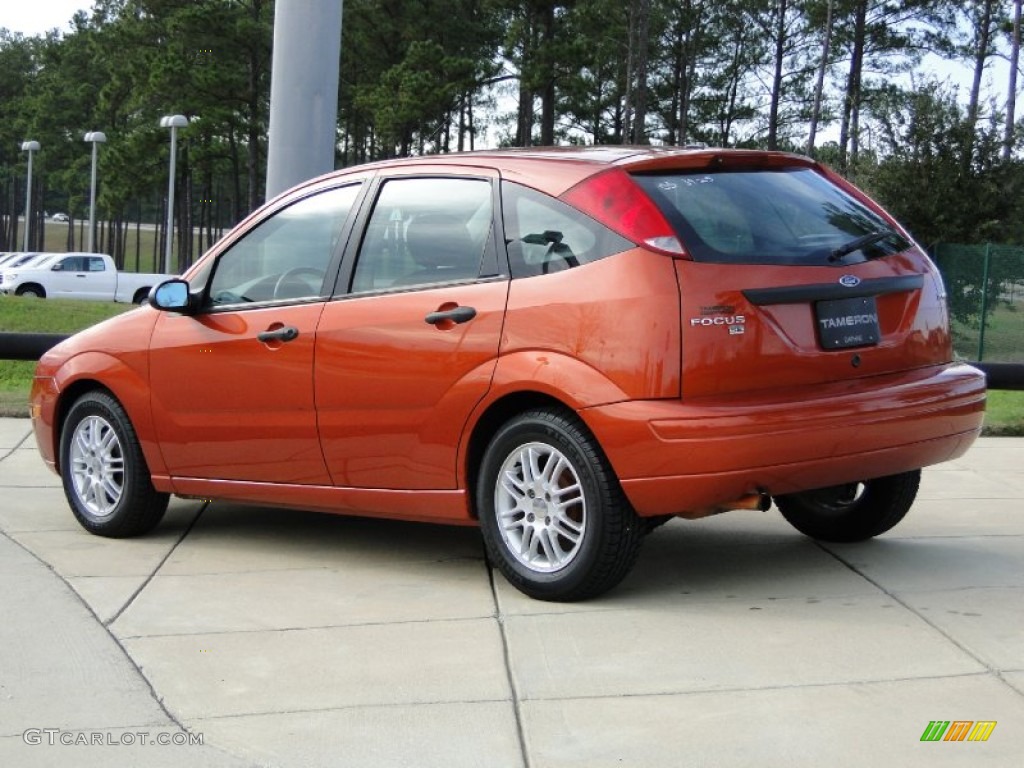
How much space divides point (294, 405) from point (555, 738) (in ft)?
8.32

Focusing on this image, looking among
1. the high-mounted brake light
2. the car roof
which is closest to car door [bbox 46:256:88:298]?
the car roof

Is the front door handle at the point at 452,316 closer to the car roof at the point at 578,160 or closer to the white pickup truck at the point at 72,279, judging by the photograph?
the car roof at the point at 578,160

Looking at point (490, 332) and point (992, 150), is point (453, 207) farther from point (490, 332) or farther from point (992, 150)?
point (992, 150)

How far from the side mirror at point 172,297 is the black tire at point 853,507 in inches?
105

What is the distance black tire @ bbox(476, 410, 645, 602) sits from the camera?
5383mm

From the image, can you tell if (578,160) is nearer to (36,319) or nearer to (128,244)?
(36,319)

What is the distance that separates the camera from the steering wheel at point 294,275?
6461 millimetres

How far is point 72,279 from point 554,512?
41837 mm

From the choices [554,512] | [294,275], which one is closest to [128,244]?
[294,275]

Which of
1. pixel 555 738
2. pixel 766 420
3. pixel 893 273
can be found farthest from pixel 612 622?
pixel 893 273

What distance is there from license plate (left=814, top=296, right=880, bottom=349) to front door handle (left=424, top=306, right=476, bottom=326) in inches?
49.2

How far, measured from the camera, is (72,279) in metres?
45.2

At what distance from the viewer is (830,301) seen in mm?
5496

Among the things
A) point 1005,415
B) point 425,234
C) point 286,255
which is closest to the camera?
point 425,234
